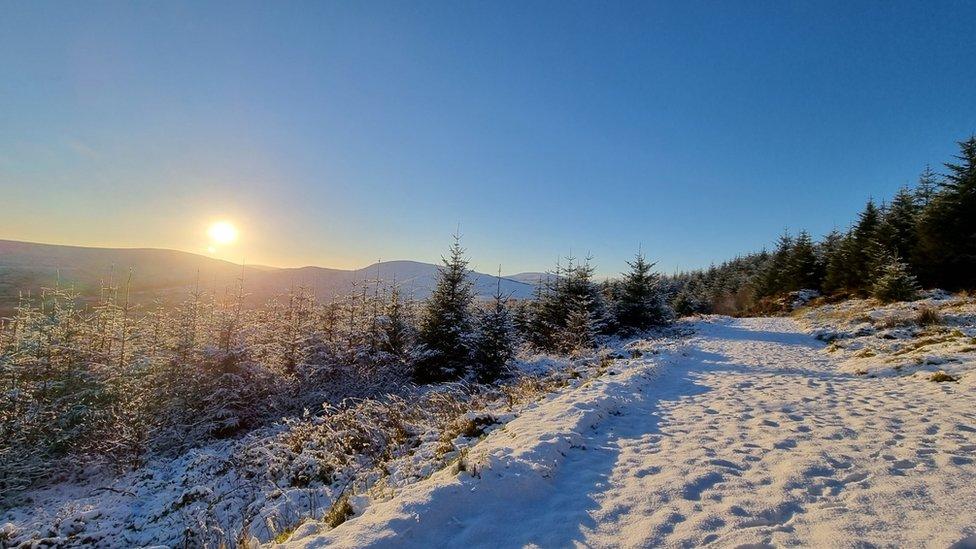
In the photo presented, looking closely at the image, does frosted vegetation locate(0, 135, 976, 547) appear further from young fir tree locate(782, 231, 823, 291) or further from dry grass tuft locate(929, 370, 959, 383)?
young fir tree locate(782, 231, 823, 291)

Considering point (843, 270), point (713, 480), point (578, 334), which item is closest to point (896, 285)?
point (843, 270)

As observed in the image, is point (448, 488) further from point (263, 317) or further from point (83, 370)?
point (263, 317)

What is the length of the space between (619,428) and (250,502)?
21.1 ft

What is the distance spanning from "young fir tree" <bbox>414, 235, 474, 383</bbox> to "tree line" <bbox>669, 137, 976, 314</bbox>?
935 inches

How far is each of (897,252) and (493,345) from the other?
1015 inches

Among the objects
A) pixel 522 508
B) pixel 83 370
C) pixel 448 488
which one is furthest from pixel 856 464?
pixel 83 370

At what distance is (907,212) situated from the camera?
96.0ft

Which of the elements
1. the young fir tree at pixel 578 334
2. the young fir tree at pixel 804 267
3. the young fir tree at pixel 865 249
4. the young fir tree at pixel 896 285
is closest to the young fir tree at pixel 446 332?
the young fir tree at pixel 578 334

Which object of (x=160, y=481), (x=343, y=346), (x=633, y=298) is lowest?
(x=160, y=481)

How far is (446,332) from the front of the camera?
1714cm

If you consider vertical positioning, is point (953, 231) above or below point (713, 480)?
above

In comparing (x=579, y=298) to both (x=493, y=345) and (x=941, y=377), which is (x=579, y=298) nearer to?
(x=493, y=345)

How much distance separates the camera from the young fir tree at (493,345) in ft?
56.3

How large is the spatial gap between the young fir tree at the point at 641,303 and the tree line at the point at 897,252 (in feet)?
38.9
